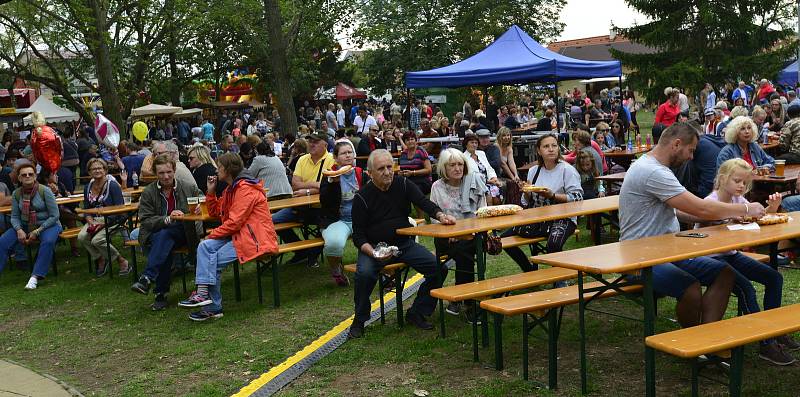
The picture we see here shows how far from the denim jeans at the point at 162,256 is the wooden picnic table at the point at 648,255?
451 cm

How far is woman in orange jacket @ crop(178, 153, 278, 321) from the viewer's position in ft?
24.3

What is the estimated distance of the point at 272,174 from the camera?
10.1 m

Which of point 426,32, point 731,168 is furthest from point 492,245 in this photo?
point 426,32

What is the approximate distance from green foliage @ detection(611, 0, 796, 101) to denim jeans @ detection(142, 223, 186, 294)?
1089 inches

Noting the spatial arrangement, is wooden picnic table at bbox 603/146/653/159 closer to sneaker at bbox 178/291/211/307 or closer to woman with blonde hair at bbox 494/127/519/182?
woman with blonde hair at bbox 494/127/519/182

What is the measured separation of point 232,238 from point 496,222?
2511 mm

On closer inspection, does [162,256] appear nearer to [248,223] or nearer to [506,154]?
[248,223]

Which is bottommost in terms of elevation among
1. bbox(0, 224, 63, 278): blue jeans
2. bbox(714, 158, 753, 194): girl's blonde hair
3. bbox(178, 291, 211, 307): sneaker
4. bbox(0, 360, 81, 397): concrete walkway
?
bbox(0, 360, 81, 397): concrete walkway

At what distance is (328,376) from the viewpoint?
5.66 meters

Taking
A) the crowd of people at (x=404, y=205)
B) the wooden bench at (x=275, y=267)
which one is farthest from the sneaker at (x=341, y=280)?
the wooden bench at (x=275, y=267)

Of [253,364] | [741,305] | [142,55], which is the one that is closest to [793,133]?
[741,305]

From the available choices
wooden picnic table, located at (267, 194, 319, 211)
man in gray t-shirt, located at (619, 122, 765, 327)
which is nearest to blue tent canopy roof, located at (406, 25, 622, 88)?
wooden picnic table, located at (267, 194, 319, 211)

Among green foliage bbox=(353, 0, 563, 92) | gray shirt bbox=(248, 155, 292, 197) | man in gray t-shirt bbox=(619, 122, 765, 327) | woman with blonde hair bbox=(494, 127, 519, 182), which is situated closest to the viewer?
man in gray t-shirt bbox=(619, 122, 765, 327)

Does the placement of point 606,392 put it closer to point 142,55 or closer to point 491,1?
point 142,55
